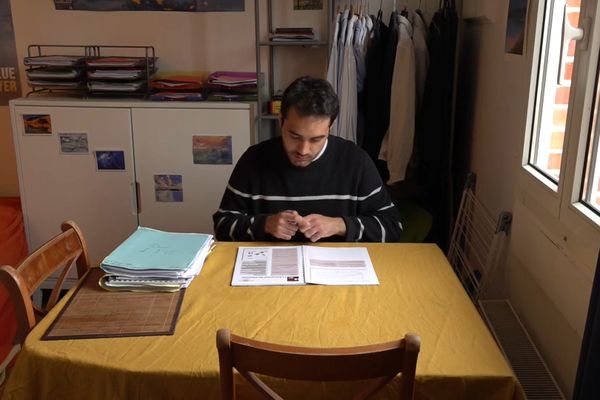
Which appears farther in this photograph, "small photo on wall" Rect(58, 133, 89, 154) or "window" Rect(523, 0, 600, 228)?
"small photo on wall" Rect(58, 133, 89, 154)

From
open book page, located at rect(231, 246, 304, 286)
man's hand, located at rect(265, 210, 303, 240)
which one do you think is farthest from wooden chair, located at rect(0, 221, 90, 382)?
man's hand, located at rect(265, 210, 303, 240)

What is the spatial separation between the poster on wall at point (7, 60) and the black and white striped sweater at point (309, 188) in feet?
6.31

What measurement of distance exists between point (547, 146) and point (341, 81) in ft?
3.54

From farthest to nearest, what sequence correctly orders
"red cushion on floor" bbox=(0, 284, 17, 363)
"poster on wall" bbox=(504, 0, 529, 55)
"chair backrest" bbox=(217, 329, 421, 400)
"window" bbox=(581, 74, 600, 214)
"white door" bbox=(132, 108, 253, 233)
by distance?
"white door" bbox=(132, 108, 253, 233), "red cushion on floor" bbox=(0, 284, 17, 363), "poster on wall" bbox=(504, 0, 529, 55), "window" bbox=(581, 74, 600, 214), "chair backrest" bbox=(217, 329, 421, 400)

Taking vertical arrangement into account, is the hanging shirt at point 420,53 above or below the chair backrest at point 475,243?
above

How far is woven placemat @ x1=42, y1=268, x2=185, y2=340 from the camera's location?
125 cm

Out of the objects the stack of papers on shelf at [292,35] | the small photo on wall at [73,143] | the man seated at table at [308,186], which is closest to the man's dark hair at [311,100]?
the man seated at table at [308,186]

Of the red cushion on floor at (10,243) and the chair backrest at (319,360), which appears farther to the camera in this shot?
the red cushion on floor at (10,243)

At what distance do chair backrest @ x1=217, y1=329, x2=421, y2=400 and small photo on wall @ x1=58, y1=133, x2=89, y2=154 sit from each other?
211 centimetres

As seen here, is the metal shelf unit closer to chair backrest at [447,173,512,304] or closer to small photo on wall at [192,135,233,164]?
small photo on wall at [192,135,233,164]

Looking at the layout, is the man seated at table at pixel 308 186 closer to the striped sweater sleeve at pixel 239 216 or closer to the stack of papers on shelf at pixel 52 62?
the striped sweater sleeve at pixel 239 216

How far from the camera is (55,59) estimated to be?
2861mm

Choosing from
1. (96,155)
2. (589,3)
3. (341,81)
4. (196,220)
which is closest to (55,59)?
(96,155)

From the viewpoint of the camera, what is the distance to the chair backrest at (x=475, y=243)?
2.07 metres
